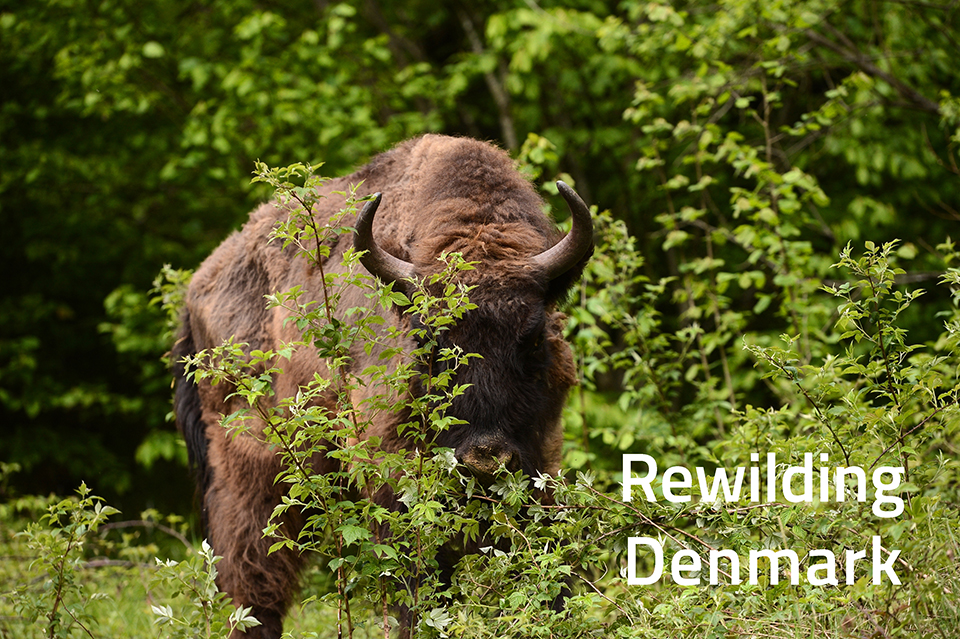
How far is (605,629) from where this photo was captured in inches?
124

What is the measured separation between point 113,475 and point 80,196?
3.12m

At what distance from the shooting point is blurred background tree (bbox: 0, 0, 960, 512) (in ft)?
26.8

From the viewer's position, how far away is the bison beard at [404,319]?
12.4ft

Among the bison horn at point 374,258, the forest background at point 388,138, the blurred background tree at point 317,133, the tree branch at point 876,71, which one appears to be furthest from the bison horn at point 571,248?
the tree branch at point 876,71

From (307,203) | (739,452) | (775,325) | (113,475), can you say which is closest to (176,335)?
(307,203)

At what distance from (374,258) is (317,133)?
560cm

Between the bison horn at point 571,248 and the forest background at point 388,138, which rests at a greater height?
the bison horn at point 571,248

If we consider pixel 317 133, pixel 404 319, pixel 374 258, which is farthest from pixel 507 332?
pixel 317 133

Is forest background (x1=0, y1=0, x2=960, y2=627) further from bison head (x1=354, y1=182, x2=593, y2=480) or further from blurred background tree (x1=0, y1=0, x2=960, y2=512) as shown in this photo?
bison head (x1=354, y1=182, x2=593, y2=480)

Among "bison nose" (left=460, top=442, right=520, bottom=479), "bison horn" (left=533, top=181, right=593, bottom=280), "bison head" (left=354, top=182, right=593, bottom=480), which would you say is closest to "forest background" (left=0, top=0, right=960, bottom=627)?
"bison head" (left=354, top=182, right=593, bottom=480)

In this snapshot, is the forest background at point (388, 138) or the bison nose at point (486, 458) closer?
the bison nose at point (486, 458)

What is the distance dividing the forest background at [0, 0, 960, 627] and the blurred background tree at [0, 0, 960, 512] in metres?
0.03

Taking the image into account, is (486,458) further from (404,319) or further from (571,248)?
(571,248)

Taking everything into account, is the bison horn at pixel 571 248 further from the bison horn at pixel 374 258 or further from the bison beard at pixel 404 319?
the bison horn at pixel 374 258
